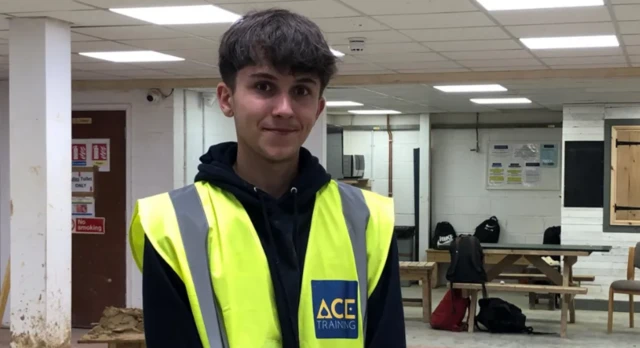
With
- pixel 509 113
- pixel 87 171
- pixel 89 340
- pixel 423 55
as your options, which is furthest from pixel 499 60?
pixel 509 113

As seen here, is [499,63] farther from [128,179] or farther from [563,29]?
[128,179]

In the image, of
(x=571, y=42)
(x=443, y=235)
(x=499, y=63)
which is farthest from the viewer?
(x=443, y=235)

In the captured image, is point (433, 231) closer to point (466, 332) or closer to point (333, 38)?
point (466, 332)

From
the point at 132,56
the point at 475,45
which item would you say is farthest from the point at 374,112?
the point at 475,45

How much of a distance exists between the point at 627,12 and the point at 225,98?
348cm

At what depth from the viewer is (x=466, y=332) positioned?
8.05 m

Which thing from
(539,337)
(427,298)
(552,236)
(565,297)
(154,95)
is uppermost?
(154,95)

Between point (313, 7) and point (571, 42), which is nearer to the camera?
point (313, 7)

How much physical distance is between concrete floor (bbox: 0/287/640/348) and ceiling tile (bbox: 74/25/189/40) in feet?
9.87

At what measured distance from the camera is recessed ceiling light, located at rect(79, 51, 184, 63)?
19.2ft

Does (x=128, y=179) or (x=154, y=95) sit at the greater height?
(x=154, y=95)

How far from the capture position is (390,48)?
5574 millimetres

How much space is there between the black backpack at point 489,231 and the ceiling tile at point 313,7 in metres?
7.89

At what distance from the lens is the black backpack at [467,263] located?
802cm
